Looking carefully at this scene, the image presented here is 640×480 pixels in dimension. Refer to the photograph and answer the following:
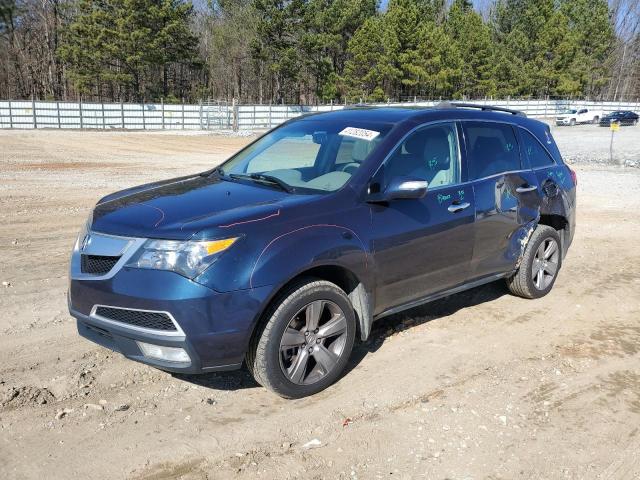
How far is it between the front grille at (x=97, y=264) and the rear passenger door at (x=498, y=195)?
2.89 meters

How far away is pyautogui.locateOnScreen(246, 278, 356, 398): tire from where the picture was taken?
11.9 feet

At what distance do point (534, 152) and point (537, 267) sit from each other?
1141mm

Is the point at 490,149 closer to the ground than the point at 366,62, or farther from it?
closer to the ground

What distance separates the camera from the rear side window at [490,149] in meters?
5.04

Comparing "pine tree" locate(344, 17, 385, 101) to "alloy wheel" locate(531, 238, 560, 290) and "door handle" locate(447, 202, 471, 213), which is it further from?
"door handle" locate(447, 202, 471, 213)

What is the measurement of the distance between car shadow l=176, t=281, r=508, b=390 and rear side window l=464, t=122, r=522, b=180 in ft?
4.53

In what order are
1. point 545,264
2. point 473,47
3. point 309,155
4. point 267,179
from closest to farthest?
1. point 267,179
2. point 309,155
3. point 545,264
4. point 473,47

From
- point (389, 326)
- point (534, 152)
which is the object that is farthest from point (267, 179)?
point (534, 152)

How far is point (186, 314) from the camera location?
3355 mm

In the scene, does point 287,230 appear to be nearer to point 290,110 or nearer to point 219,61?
point 290,110

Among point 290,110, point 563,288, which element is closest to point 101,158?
point 563,288

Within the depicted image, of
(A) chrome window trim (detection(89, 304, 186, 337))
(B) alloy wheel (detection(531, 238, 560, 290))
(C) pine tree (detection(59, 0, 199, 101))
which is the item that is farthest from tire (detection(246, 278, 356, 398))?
(C) pine tree (detection(59, 0, 199, 101))

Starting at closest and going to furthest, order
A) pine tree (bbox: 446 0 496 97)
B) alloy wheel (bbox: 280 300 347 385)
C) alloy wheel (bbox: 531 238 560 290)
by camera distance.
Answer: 1. alloy wheel (bbox: 280 300 347 385)
2. alloy wheel (bbox: 531 238 560 290)
3. pine tree (bbox: 446 0 496 97)

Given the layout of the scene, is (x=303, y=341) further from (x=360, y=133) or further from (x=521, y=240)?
(x=521, y=240)
